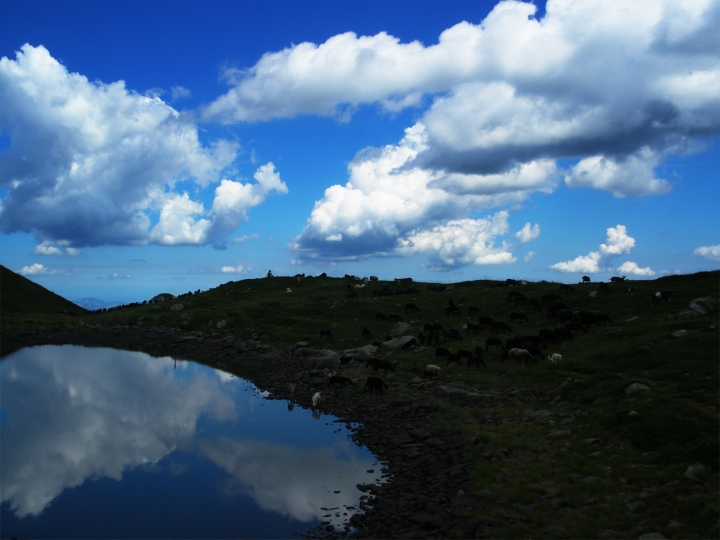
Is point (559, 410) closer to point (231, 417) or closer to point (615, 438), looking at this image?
point (615, 438)

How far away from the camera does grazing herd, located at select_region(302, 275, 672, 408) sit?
31.7 m

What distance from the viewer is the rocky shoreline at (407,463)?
13.7m

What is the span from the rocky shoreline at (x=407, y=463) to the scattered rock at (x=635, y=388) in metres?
5.95

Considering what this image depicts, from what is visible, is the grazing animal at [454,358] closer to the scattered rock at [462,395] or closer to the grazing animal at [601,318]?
the scattered rock at [462,395]

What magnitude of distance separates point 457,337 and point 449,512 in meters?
27.3

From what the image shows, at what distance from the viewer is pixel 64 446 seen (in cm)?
2378

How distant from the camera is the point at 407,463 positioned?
19.3 m

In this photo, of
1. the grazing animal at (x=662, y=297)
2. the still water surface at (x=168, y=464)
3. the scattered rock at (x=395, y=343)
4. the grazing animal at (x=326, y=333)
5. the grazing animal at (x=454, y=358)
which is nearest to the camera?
the still water surface at (x=168, y=464)

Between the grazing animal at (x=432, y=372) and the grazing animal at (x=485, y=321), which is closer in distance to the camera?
the grazing animal at (x=432, y=372)

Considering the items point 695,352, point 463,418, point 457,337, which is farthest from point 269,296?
point 695,352

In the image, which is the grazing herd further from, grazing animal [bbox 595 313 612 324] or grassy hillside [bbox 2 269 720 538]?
grassy hillside [bbox 2 269 720 538]

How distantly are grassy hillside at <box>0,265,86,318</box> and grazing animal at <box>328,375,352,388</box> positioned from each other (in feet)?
213

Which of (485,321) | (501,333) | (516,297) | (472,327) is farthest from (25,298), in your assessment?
(501,333)

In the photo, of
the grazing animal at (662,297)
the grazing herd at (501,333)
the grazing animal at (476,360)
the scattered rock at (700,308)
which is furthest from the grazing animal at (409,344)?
the grazing animal at (662,297)
